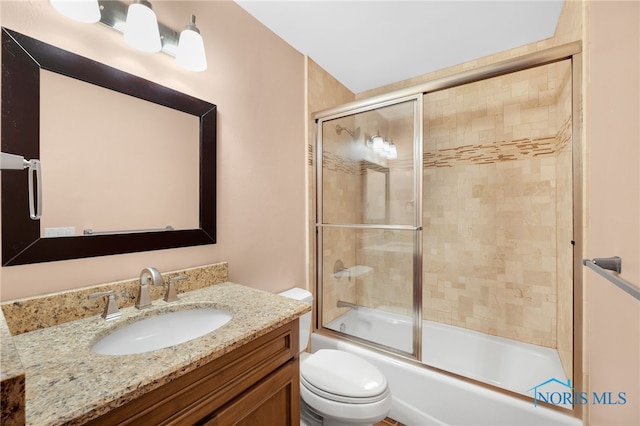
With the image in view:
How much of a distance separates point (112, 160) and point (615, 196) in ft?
5.83

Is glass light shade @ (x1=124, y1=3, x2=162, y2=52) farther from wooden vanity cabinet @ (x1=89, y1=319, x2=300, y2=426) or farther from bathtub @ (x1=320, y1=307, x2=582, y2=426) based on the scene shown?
bathtub @ (x1=320, y1=307, x2=582, y2=426)

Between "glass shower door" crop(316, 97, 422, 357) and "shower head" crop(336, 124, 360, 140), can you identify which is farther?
"shower head" crop(336, 124, 360, 140)

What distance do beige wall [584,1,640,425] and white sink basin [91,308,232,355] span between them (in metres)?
1.28

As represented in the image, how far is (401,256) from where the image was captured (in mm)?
2076

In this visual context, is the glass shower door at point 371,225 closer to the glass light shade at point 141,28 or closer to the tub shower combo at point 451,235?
the tub shower combo at point 451,235

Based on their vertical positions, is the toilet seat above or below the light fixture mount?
below

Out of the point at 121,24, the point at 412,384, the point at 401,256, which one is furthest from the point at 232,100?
the point at 412,384

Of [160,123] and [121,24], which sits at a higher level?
[121,24]

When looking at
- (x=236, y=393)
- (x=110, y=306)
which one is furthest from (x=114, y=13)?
(x=236, y=393)

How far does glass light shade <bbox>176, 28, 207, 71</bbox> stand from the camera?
1.23 metres

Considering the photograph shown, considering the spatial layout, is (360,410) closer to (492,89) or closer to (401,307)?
(401,307)

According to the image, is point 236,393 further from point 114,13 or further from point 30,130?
point 114,13

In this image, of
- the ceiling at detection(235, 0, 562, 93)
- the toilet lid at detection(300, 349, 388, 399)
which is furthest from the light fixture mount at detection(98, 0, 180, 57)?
the toilet lid at detection(300, 349, 388, 399)

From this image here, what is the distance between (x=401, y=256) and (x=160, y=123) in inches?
69.0
